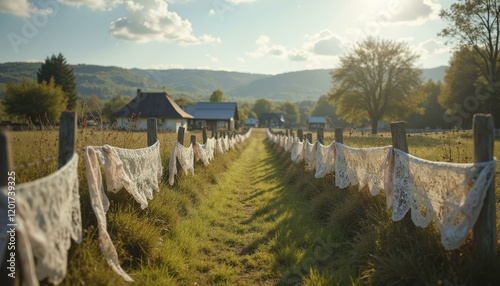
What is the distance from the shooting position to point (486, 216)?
2.95 m

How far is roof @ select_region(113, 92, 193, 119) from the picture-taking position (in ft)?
167

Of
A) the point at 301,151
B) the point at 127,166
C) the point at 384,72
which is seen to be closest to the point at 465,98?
the point at 384,72

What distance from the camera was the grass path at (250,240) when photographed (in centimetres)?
427

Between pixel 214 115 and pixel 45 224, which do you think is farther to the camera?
pixel 214 115

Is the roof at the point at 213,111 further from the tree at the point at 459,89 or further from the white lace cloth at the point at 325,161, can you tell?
the white lace cloth at the point at 325,161

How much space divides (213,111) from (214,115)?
2.36 meters

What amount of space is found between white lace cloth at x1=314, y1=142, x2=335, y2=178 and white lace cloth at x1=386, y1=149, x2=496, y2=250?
2832mm

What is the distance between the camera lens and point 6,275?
2.17m

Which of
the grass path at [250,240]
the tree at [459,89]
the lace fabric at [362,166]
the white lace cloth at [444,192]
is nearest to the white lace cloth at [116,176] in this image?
the grass path at [250,240]

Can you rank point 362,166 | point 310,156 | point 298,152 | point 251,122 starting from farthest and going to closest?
point 251,122
point 298,152
point 310,156
point 362,166

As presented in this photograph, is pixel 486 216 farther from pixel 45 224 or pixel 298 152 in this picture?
pixel 298 152

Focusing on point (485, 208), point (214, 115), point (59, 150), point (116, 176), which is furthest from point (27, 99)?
point (485, 208)

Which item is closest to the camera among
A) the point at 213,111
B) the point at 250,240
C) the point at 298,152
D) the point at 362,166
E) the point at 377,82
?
the point at 362,166

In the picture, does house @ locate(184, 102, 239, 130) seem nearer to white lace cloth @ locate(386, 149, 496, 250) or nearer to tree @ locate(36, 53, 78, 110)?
tree @ locate(36, 53, 78, 110)
